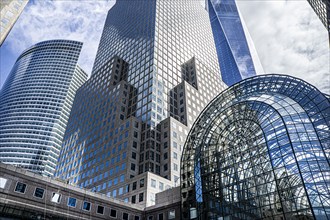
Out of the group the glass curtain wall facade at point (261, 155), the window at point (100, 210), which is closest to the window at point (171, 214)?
the glass curtain wall facade at point (261, 155)

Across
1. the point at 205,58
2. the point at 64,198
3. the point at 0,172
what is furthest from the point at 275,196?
the point at 205,58

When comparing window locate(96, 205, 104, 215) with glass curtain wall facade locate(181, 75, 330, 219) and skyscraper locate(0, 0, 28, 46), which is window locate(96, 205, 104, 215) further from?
skyscraper locate(0, 0, 28, 46)

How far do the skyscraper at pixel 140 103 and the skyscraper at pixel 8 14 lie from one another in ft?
155

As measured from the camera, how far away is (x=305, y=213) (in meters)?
39.0

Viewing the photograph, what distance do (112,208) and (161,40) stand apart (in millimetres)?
95000

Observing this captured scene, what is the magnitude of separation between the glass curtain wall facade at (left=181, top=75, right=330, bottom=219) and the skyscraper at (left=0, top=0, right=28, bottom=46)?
177 ft

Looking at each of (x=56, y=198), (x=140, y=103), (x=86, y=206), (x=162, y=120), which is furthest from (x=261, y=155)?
(x=140, y=103)

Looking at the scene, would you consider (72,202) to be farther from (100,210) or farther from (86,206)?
(100,210)

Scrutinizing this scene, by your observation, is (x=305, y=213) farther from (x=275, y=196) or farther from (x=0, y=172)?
(x=0, y=172)

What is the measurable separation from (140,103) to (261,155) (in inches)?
2601

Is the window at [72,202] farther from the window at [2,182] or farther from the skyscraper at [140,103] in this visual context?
the skyscraper at [140,103]

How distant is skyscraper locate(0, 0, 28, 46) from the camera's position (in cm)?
6746

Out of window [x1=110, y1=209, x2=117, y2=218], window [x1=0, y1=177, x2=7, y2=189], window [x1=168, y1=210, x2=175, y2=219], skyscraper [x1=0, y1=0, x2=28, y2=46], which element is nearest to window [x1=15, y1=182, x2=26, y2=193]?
window [x1=0, y1=177, x2=7, y2=189]

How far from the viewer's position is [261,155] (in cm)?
4878
